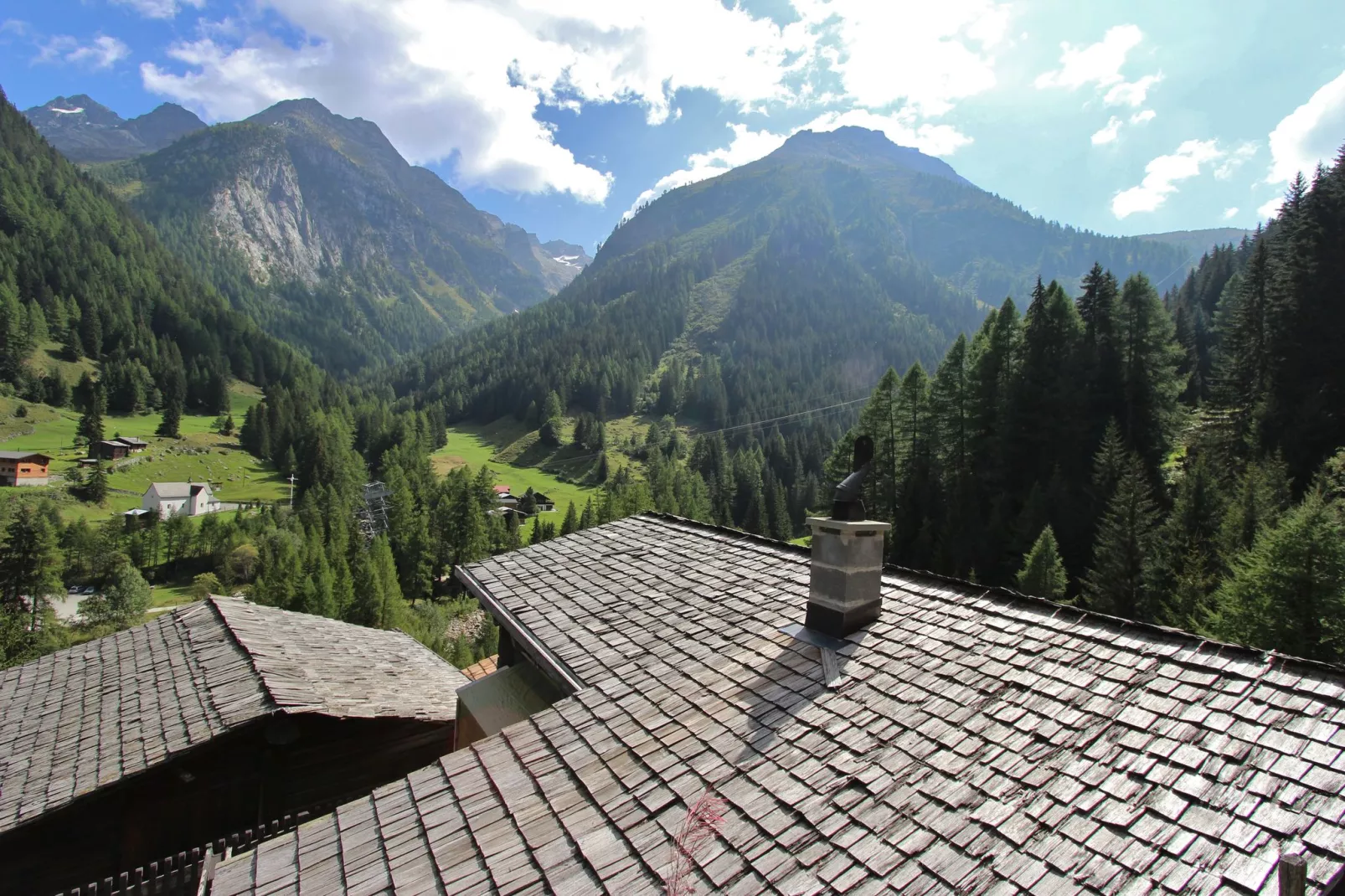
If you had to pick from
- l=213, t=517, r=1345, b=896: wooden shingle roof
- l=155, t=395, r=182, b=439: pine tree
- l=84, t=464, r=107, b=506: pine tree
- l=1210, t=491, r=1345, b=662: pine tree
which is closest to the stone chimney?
l=213, t=517, r=1345, b=896: wooden shingle roof

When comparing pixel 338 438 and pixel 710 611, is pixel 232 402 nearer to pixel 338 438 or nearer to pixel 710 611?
pixel 338 438

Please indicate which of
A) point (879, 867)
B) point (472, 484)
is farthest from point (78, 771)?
point (472, 484)

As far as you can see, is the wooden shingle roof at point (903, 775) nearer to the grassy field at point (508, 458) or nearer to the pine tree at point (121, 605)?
the pine tree at point (121, 605)

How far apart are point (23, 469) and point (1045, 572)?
129 meters

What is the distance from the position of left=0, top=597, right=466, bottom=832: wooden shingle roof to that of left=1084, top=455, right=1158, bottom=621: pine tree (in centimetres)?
3152

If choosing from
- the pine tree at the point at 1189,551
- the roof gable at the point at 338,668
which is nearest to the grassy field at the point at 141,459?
the roof gable at the point at 338,668

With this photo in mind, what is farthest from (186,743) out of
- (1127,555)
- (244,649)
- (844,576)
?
(1127,555)

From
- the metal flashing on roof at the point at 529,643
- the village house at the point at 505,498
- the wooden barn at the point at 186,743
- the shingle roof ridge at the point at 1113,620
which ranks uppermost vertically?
the shingle roof ridge at the point at 1113,620

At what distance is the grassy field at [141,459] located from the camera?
9262 centimetres

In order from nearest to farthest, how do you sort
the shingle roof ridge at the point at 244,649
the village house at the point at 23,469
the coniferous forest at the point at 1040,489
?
the shingle roof ridge at the point at 244,649, the coniferous forest at the point at 1040,489, the village house at the point at 23,469

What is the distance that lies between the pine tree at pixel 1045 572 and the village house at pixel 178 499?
103341mm

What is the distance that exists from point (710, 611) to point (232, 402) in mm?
180466

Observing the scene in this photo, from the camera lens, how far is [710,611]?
7746 mm

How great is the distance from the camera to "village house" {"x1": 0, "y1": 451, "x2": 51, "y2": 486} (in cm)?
9031
